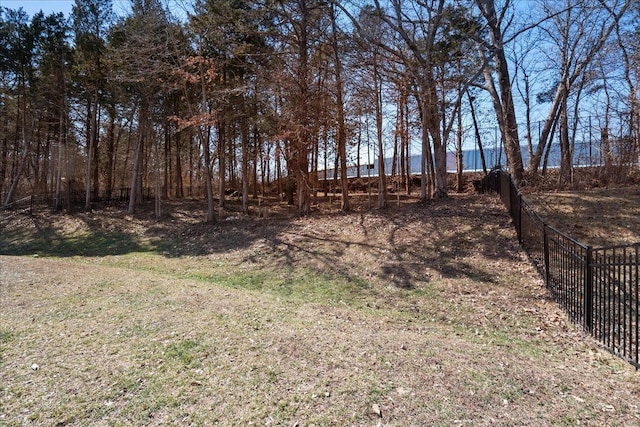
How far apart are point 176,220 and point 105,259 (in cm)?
465

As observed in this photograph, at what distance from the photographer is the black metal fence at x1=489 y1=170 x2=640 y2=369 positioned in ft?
12.6

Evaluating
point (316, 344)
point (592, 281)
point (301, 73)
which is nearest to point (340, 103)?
point (301, 73)

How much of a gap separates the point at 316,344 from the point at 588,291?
325 cm

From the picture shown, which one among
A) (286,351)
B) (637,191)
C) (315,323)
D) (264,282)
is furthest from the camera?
(637,191)

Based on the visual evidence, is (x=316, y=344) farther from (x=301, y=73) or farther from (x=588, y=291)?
(x=301, y=73)

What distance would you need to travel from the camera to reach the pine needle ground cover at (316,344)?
276cm

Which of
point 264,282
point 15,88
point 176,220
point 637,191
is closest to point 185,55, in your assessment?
point 176,220

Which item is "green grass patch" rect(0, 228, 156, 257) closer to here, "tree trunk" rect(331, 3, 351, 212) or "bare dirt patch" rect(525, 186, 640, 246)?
"tree trunk" rect(331, 3, 351, 212)

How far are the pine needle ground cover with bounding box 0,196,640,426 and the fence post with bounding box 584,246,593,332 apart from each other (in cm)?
20

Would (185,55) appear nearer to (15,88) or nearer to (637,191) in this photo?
(15,88)

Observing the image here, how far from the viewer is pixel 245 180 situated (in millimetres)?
A: 15797

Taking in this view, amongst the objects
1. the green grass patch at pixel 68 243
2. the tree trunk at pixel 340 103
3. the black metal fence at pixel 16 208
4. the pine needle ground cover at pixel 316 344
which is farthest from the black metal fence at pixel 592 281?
the black metal fence at pixel 16 208

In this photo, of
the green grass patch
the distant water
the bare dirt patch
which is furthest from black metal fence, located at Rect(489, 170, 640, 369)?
the green grass patch

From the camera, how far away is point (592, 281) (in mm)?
4426
